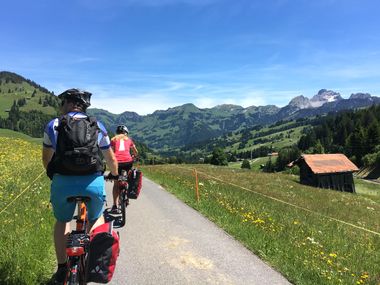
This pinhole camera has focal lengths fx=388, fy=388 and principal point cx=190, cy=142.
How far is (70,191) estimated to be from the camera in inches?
195

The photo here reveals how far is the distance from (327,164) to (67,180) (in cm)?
6862

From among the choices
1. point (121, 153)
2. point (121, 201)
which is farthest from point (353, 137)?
point (121, 201)

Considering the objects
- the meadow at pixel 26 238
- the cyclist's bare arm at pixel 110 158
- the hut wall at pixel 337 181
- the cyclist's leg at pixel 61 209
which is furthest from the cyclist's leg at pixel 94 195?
the hut wall at pixel 337 181

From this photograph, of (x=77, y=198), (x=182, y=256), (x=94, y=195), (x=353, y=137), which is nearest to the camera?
(x=77, y=198)

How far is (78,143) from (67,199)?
765mm

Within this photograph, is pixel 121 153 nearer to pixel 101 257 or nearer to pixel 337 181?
pixel 101 257

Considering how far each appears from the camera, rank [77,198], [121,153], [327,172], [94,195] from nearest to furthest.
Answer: [77,198], [94,195], [121,153], [327,172]

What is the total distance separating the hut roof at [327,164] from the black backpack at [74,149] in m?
62.5

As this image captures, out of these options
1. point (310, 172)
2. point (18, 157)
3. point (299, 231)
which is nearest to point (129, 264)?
point (299, 231)

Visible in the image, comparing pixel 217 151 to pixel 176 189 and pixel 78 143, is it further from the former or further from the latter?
pixel 78 143

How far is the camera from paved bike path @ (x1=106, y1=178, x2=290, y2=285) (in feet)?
22.7

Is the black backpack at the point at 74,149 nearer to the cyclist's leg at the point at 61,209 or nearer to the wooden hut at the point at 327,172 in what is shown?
the cyclist's leg at the point at 61,209

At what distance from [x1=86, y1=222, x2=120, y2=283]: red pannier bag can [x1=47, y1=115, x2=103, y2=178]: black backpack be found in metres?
0.86

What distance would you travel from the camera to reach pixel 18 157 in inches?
944
